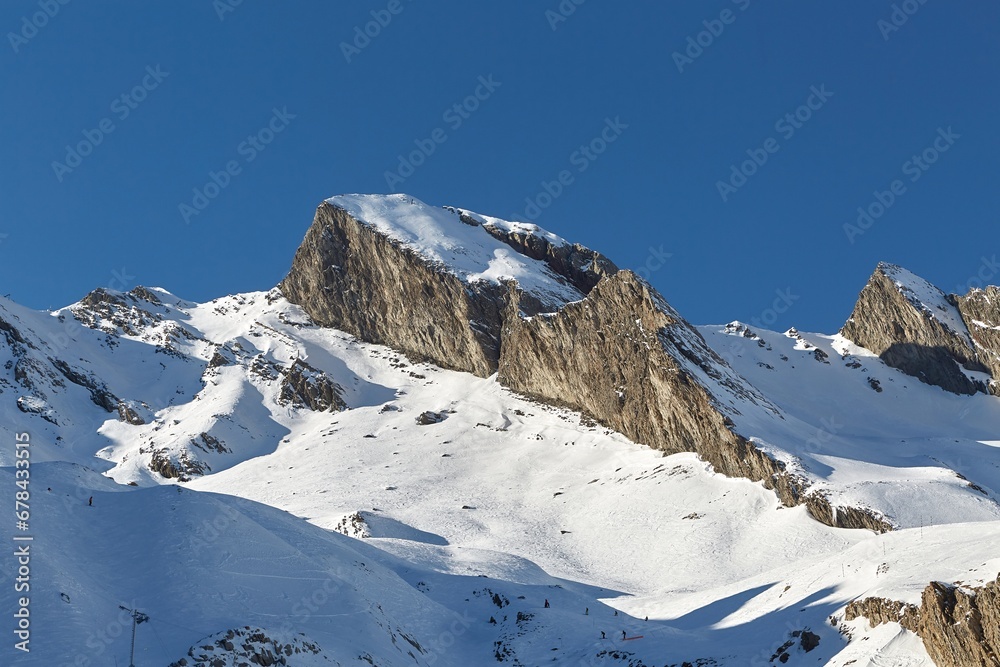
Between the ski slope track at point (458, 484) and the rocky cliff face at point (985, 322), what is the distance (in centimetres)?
50

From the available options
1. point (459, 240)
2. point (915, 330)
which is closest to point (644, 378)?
point (915, 330)

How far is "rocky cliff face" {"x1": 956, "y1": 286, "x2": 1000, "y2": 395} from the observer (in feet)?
428

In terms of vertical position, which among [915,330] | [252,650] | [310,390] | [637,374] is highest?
[310,390]

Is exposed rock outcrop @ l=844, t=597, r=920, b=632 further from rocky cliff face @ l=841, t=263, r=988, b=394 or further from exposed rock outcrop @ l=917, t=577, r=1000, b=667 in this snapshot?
rocky cliff face @ l=841, t=263, r=988, b=394

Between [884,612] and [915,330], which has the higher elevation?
[915,330]

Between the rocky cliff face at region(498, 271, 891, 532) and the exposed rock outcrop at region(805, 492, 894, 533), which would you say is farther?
the rocky cliff face at region(498, 271, 891, 532)

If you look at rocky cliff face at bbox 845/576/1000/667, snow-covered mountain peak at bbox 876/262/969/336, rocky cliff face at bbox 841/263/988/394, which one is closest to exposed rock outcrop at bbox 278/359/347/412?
rocky cliff face at bbox 841/263/988/394

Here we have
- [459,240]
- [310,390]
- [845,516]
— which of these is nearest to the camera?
[845,516]

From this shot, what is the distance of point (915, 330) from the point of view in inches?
5487

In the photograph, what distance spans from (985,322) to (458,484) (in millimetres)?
88461

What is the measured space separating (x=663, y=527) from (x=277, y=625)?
1864 inches

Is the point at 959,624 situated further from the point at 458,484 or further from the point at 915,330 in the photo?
the point at 915,330

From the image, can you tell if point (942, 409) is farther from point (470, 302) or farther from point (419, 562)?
point (419, 562)

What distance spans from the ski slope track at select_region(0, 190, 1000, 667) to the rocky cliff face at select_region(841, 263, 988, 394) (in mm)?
1084
